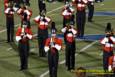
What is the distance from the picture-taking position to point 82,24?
29.2 m

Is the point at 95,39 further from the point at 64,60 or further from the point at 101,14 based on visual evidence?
the point at 101,14

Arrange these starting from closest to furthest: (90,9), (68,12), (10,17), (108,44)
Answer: (108,44) < (10,17) < (68,12) < (90,9)

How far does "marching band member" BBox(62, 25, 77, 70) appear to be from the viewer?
72.1 ft

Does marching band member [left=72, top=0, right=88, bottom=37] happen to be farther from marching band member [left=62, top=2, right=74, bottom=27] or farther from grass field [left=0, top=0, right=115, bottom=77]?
grass field [left=0, top=0, right=115, bottom=77]

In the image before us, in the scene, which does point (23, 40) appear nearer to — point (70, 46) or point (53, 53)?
point (70, 46)

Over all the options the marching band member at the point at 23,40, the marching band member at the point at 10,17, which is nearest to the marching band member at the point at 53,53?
the marching band member at the point at 23,40

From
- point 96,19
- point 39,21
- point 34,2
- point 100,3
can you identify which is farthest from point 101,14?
point 39,21

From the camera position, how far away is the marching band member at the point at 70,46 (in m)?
22.0

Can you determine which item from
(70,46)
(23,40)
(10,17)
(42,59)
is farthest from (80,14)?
(23,40)

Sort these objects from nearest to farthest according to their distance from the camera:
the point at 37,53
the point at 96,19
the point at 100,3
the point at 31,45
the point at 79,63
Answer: the point at 79,63
the point at 37,53
the point at 31,45
the point at 96,19
the point at 100,3

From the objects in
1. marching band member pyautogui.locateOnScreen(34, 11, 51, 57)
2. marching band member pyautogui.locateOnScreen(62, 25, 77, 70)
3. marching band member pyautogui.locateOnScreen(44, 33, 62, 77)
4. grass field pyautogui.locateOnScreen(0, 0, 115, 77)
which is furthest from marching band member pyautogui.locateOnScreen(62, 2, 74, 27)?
marching band member pyautogui.locateOnScreen(44, 33, 62, 77)

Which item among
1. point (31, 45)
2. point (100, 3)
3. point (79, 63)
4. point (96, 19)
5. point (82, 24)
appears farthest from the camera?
point (100, 3)

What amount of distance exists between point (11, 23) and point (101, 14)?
35.8ft

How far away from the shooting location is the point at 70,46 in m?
22.0
